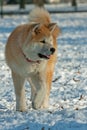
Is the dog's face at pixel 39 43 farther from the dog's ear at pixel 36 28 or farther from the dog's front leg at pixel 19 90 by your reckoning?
the dog's front leg at pixel 19 90

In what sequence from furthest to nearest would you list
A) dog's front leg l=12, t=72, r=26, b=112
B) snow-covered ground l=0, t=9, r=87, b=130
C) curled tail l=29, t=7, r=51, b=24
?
1. curled tail l=29, t=7, r=51, b=24
2. dog's front leg l=12, t=72, r=26, b=112
3. snow-covered ground l=0, t=9, r=87, b=130

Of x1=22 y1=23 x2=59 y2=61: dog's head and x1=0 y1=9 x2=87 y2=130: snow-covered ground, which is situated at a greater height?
x1=22 y1=23 x2=59 y2=61: dog's head

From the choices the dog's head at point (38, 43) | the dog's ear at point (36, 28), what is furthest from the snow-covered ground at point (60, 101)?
the dog's ear at point (36, 28)

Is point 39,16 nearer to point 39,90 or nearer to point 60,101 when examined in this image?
point 39,90

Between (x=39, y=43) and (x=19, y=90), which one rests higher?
(x=39, y=43)

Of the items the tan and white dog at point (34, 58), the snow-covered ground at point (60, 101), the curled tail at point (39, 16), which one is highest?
the curled tail at point (39, 16)

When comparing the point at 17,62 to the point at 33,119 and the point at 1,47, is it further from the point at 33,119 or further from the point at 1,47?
the point at 1,47

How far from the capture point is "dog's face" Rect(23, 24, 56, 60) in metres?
6.58

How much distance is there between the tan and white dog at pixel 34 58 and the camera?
21.7 feet

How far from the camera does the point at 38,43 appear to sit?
6609mm

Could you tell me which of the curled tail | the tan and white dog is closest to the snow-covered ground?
the tan and white dog

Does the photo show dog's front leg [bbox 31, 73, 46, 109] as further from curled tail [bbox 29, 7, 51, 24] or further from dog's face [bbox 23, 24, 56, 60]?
curled tail [bbox 29, 7, 51, 24]

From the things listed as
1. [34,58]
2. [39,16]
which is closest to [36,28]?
[34,58]

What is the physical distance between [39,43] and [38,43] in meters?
0.01
